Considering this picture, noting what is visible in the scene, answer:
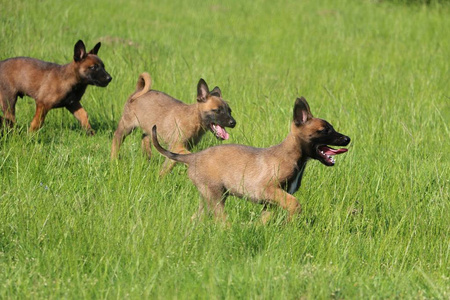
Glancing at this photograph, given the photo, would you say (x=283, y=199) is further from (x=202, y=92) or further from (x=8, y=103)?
(x=8, y=103)

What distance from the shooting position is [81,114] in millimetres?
8586

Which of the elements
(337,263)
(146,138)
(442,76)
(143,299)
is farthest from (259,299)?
(442,76)

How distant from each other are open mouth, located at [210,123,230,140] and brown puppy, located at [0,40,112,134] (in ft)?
5.83

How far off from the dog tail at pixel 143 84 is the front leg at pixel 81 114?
1.99 feet

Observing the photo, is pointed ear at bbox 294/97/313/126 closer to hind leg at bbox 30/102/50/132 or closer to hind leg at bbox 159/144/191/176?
hind leg at bbox 159/144/191/176

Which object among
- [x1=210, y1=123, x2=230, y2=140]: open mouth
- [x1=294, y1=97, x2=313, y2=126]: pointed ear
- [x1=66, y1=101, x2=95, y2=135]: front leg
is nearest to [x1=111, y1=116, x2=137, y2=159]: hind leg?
[x1=66, y1=101, x2=95, y2=135]: front leg

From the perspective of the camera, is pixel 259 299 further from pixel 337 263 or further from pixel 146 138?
pixel 146 138

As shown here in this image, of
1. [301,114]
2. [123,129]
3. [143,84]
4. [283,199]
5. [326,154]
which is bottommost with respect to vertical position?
[123,129]

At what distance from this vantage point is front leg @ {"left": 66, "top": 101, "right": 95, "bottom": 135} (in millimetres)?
8367

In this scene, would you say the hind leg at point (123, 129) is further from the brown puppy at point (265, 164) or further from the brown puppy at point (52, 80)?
the brown puppy at point (265, 164)

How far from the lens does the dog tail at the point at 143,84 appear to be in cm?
822

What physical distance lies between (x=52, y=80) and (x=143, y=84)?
3.93ft

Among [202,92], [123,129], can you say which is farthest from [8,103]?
[202,92]

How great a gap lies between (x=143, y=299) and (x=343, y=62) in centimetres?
902
